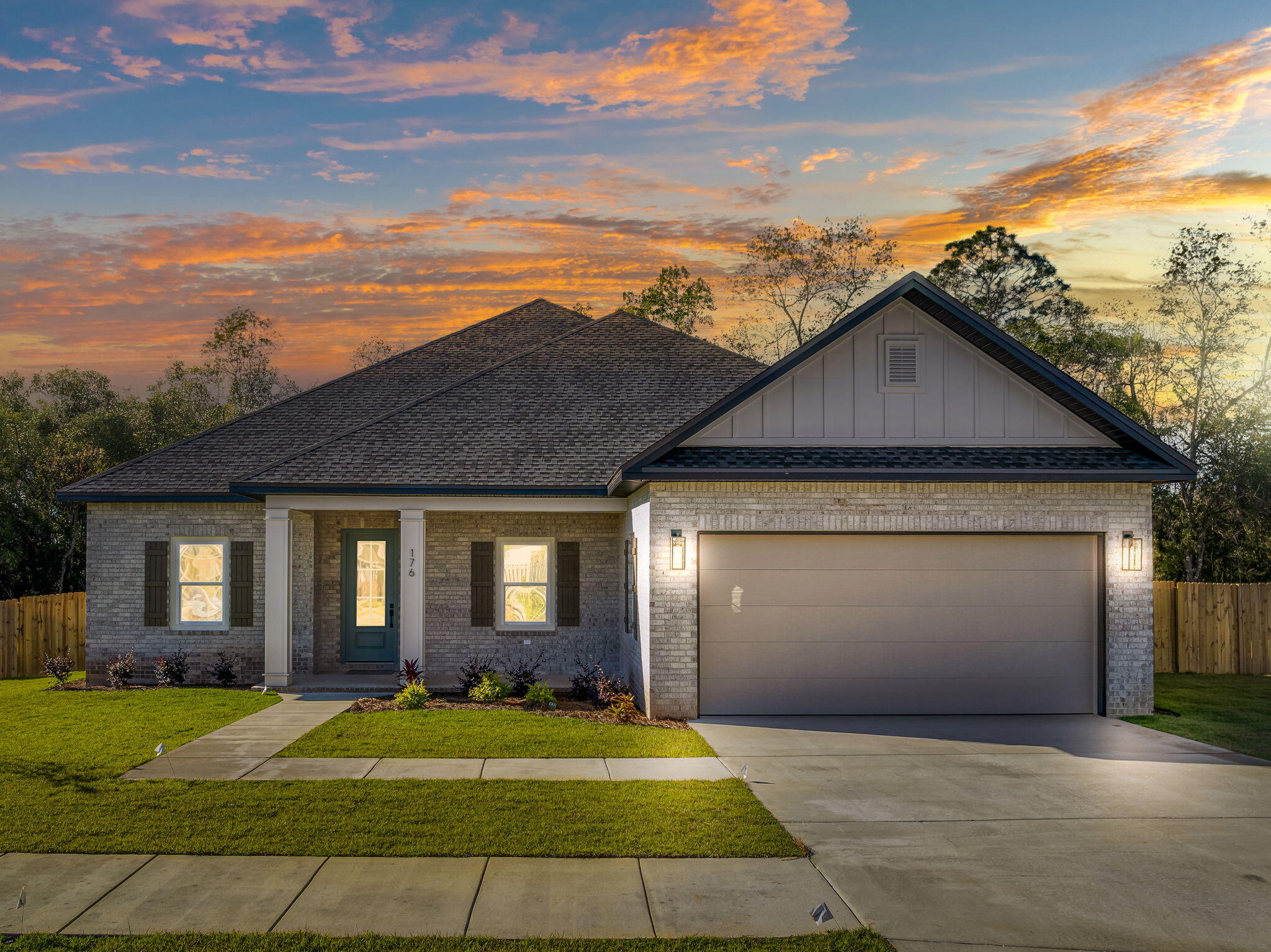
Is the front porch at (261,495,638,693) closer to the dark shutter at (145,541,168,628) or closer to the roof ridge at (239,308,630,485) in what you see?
the roof ridge at (239,308,630,485)

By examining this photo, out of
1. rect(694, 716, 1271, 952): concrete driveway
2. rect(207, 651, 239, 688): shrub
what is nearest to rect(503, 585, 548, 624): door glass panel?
rect(207, 651, 239, 688): shrub

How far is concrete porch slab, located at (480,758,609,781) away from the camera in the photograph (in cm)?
901

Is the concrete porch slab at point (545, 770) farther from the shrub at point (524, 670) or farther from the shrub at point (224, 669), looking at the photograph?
the shrub at point (224, 669)

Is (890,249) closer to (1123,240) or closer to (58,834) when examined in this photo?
(1123,240)

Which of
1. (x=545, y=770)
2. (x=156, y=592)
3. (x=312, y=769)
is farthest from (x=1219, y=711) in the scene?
(x=156, y=592)

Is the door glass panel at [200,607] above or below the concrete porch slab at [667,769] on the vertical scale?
above

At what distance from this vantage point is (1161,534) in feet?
97.5

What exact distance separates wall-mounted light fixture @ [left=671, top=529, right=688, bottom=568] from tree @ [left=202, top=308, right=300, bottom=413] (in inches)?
1487

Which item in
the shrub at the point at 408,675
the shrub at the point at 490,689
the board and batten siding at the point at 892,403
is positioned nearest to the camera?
the board and batten siding at the point at 892,403

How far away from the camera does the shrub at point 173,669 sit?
15984 millimetres

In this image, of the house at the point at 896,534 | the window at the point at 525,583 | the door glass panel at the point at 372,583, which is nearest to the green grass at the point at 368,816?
the house at the point at 896,534

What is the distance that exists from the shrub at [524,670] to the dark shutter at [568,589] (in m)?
0.69

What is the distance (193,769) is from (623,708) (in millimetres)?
5340

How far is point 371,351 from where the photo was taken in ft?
159
